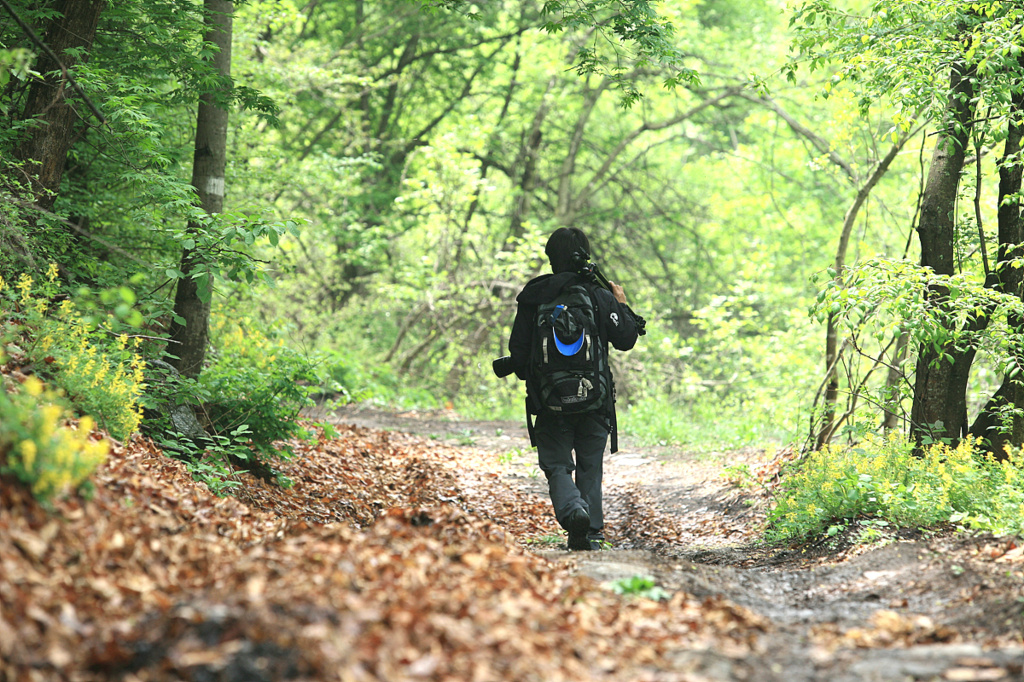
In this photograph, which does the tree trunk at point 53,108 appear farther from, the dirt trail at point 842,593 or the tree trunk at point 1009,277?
the tree trunk at point 1009,277

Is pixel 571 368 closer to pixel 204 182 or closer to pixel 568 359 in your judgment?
pixel 568 359

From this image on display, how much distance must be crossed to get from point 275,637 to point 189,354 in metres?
5.19

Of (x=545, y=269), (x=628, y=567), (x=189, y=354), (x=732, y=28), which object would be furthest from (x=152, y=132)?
(x=732, y=28)

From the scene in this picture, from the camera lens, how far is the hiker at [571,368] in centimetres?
523

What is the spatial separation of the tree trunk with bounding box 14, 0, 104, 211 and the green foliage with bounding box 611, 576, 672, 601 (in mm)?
5009

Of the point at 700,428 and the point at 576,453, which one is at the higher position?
the point at 576,453

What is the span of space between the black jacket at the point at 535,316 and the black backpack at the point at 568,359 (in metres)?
0.13

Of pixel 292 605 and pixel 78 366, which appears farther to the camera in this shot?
pixel 78 366

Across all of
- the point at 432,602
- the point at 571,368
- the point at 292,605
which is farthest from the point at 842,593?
the point at 292,605

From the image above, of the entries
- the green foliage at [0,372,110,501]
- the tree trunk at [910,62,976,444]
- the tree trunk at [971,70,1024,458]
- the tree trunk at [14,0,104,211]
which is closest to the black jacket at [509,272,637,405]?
the tree trunk at [910,62,976,444]

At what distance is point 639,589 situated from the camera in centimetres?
366

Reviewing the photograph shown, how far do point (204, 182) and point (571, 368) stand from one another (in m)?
4.19

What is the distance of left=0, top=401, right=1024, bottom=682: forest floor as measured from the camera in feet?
8.07

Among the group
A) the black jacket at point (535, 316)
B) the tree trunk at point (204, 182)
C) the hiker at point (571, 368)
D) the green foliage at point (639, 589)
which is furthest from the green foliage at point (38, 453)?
the tree trunk at point (204, 182)
